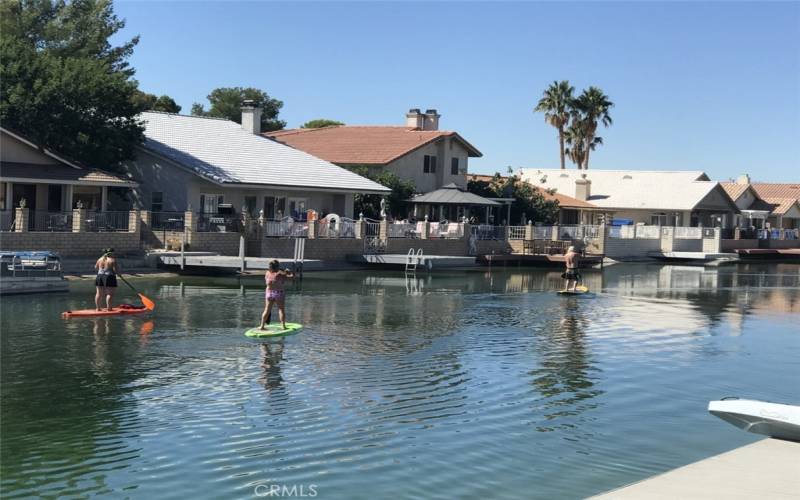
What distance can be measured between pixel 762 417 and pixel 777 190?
9533cm

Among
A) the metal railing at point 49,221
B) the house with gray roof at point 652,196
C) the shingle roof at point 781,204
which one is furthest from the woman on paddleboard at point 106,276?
the shingle roof at point 781,204

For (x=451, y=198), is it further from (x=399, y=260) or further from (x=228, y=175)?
(x=228, y=175)

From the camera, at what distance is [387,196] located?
58031 mm

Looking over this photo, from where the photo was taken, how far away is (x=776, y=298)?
4353 cm

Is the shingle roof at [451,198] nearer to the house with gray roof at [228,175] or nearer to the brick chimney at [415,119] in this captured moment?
the house with gray roof at [228,175]

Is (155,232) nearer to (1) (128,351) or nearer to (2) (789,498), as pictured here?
(1) (128,351)

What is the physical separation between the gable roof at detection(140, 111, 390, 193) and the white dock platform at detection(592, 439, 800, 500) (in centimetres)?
3563

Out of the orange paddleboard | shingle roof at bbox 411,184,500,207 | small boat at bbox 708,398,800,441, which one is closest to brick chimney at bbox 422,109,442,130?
shingle roof at bbox 411,184,500,207

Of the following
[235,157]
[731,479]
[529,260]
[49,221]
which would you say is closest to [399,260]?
[235,157]

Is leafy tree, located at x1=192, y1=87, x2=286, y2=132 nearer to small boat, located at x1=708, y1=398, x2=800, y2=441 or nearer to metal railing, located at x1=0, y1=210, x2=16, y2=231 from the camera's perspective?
metal railing, located at x1=0, y1=210, x2=16, y2=231

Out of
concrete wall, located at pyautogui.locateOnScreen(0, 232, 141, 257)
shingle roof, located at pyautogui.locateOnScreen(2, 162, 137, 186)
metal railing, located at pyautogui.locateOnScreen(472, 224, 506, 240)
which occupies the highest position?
shingle roof, located at pyautogui.locateOnScreen(2, 162, 137, 186)

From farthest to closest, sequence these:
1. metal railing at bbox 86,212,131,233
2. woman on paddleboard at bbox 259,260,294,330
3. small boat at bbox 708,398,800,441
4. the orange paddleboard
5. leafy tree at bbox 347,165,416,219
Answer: leafy tree at bbox 347,165,416,219 → metal railing at bbox 86,212,131,233 → the orange paddleboard → woman on paddleboard at bbox 259,260,294,330 → small boat at bbox 708,398,800,441

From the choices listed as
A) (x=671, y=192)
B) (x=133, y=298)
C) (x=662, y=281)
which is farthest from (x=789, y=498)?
(x=671, y=192)

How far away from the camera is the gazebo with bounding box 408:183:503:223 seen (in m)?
57.7
